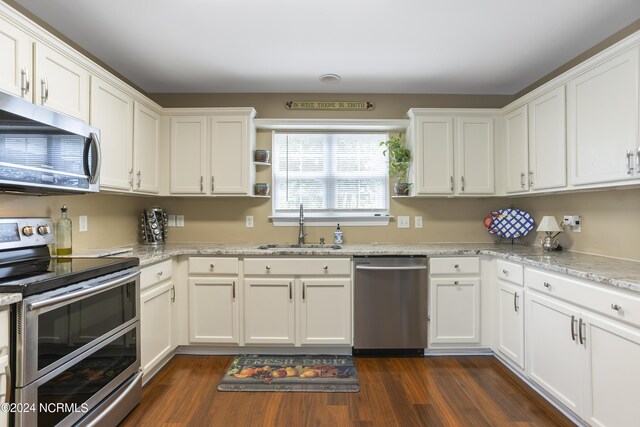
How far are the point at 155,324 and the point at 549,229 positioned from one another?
10.3ft

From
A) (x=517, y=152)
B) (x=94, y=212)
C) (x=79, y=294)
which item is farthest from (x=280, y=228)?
(x=517, y=152)

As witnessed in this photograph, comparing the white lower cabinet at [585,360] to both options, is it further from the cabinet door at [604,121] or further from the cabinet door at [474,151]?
the cabinet door at [474,151]

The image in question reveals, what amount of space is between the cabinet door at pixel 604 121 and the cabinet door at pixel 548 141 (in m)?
0.07

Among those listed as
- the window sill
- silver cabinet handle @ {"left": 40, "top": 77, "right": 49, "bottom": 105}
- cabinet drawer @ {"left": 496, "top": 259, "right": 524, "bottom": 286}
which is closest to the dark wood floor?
cabinet drawer @ {"left": 496, "top": 259, "right": 524, "bottom": 286}

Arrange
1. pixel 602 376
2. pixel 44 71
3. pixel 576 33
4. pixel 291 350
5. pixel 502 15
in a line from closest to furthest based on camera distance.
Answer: pixel 602 376, pixel 44 71, pixel 502 15, pixel 576 33, pixel 291 350

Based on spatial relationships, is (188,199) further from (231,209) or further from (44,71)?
(44,71)

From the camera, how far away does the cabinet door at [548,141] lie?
7.50 feet

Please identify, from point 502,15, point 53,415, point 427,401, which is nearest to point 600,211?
point 502,15

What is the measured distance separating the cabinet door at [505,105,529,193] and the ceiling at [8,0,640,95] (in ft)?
1.40

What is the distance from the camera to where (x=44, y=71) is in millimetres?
1734

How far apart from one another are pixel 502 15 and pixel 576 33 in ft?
2.18

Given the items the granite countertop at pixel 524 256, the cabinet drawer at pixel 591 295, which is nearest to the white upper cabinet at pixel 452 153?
the granite countertop at pixel 524 256

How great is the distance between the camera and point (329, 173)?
3.38 meters

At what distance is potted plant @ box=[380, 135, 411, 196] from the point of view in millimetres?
3143
